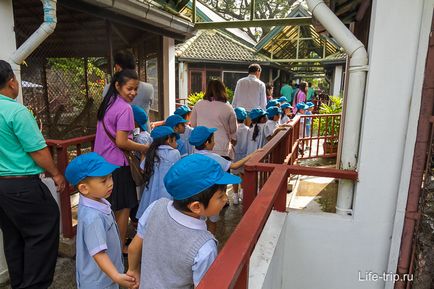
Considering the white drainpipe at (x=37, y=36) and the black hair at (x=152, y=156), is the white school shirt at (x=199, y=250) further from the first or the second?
the white drainpipe at (x=37, y=36)

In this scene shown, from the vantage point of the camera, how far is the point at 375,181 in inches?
95.8

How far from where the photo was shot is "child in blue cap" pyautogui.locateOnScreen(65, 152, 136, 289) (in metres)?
1.69

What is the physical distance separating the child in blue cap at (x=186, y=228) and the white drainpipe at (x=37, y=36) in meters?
1.98

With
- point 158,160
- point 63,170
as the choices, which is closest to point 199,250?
point 158,160

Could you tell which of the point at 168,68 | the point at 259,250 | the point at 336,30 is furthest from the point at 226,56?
the point at 259,250

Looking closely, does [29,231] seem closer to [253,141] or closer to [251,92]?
[253,141]

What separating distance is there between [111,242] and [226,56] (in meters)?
13.5

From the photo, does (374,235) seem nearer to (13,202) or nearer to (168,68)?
(13,202)

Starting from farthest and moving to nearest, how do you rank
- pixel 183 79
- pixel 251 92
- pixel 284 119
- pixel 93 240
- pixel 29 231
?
1. pixel 183 79
2. pixel 284 119
3. pixel 251 92
4. pixel 29 231
5. pixel 93 240

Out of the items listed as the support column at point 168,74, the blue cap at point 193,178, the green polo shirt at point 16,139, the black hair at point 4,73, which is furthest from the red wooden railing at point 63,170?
the support column at point 168,74

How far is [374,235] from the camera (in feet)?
8.30

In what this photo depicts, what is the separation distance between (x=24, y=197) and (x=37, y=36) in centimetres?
125

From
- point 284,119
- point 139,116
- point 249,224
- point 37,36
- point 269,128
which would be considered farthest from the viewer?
point 284,119

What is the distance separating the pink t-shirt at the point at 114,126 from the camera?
2.57 metres
